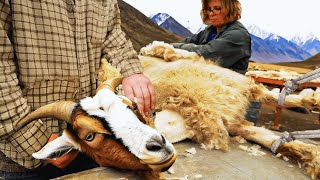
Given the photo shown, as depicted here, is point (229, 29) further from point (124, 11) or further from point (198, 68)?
point (124, 11)

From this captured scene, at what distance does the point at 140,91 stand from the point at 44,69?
1.69 ft

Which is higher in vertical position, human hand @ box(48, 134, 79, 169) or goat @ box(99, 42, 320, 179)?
human hand @ box(48, 134, 79, 169)

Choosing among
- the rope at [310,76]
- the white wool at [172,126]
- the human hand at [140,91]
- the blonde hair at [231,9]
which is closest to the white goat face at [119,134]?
the human hand at [140,91]

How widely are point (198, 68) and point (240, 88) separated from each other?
0.45 meters

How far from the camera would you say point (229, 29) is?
3904 millimetres

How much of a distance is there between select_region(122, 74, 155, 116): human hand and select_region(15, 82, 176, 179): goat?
131mm

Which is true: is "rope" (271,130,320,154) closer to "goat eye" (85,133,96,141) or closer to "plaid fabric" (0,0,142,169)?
"plaid fabric" (0,0,142,169)

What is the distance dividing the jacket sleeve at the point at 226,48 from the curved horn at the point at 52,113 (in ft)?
7.56

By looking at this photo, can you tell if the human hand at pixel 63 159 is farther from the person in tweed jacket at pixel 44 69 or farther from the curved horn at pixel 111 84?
the curved horn at pixel 111 84

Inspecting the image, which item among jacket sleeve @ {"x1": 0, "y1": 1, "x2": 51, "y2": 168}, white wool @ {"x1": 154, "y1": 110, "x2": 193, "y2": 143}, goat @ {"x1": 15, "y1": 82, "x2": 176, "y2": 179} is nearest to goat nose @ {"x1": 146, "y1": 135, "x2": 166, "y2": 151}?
goat @ {"x1": 15, "y1": 82, "x2": 176, "y2": 179}

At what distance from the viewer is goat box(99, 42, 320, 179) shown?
2.63 metres

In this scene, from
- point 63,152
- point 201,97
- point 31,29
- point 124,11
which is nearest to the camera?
point 63,152

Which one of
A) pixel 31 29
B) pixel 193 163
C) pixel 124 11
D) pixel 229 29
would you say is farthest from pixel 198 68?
pixel 124 11

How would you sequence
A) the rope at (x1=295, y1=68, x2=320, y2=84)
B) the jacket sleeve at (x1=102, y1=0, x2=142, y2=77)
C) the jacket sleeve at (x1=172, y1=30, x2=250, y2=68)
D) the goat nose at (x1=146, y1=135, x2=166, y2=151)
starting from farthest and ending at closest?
the jacket sleeve at (x1=172, y1=30, x2=250, y2=68)
the rope at (x1=295, y1=68, x2=320, y2=84)
the jacket sleeve at (x1=102, y1=0, x2=142, y2=77)
the goat nose at (x1=146, y1=135, x2=166, y2=151)
